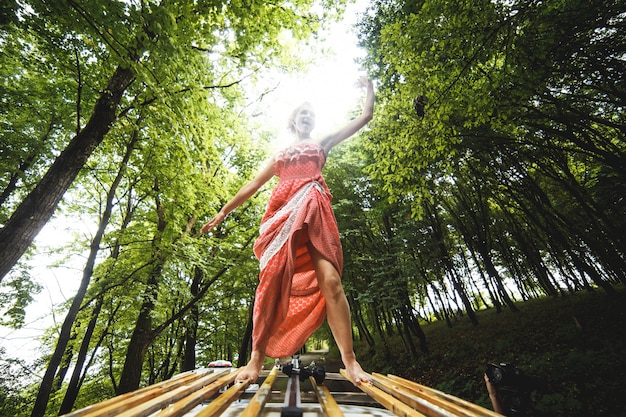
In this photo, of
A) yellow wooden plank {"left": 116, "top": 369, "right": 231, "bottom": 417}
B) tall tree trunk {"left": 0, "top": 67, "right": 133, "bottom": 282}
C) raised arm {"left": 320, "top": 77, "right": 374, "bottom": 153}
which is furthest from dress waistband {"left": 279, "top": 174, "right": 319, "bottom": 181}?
tall tree trunk {"left": 0, "top": 67, "right": 133, "bottom": 282}

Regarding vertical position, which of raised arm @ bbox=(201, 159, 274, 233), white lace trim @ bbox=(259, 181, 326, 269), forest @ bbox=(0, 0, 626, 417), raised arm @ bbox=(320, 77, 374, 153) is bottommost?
white lace trim @ bbox=(259, 181, 326, 269)

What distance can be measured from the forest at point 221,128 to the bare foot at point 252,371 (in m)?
1.62

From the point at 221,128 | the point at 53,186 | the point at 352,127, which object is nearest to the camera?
the point at 352,127

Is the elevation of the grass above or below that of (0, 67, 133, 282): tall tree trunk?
below

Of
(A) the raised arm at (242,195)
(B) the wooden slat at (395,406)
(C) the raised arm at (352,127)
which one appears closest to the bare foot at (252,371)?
(B) the wooden slat at (395,406)

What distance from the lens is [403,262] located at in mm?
8539

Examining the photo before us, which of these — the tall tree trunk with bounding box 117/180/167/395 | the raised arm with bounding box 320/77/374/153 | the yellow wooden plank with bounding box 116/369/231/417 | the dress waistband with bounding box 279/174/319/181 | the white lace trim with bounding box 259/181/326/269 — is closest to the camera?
the yellow wooden plank with bounding box 116/369/231/417

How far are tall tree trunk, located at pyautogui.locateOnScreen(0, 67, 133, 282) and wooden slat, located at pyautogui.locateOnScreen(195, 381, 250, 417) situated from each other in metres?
3.64

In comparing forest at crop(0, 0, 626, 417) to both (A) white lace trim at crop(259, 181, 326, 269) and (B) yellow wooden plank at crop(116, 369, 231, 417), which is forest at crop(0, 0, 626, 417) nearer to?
(A) white lace trim at crop(259, 181, 326, 269)

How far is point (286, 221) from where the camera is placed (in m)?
1.73

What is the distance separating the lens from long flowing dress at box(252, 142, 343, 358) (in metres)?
1.59

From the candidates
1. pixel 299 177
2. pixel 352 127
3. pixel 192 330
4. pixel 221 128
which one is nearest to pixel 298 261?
pixel 299 177

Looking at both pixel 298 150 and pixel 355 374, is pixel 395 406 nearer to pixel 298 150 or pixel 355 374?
pixel 355 374

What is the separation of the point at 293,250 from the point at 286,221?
0.67 ft
